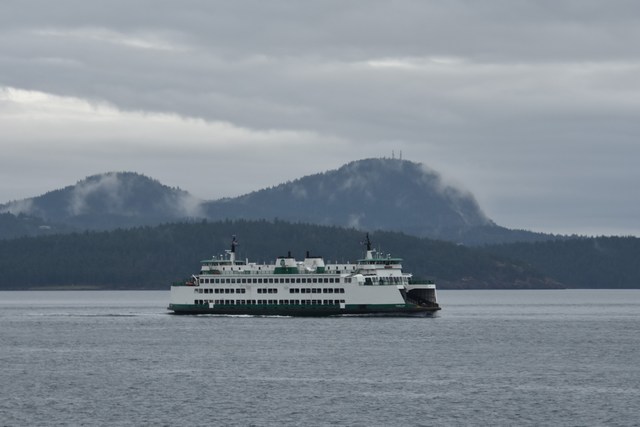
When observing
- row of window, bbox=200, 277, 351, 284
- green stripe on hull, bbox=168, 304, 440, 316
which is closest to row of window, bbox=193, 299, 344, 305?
green stripe on hull, bbox=168, 304, 440, 316

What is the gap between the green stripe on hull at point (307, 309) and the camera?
540 ft

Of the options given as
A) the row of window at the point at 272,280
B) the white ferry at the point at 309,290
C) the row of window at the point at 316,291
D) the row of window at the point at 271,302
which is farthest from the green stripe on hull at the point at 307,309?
the row of window at the point at 272,280

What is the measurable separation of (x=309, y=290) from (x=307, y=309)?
2698 mm

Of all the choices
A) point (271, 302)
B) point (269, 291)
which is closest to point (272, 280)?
point (269, 291)

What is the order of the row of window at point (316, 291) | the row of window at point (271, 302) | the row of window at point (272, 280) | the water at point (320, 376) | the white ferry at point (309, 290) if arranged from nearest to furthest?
the water at point (320, 376) → the white ferry at point (309, 290) → the row of window at point (272, 280) → the row of window at point (316, 291) → the row of window at point (271, 302)

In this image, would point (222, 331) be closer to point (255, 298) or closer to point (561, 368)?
point (255, 298)

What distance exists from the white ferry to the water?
431 cm

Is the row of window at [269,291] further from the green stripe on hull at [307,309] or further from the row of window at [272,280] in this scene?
the green stripe on hull at [307,309]

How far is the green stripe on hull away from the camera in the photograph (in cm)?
16450

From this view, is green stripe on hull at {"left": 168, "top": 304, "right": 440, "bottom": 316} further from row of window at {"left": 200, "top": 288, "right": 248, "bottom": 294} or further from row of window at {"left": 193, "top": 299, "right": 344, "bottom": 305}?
row of window at {"left": 200, "top": 288, "right": 248, "bottom": 294}

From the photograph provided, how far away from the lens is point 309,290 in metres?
168

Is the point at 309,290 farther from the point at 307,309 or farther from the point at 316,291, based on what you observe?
the point at 307,309

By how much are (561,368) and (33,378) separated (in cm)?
4546

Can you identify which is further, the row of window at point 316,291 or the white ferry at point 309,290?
the row of window at point 316,291
